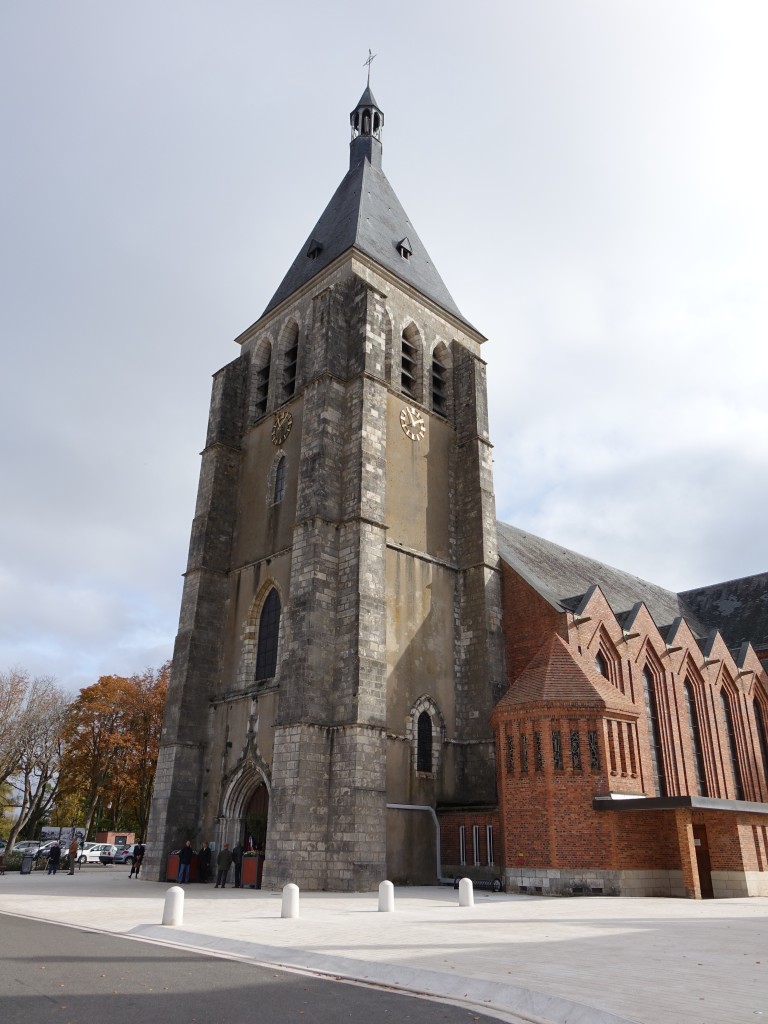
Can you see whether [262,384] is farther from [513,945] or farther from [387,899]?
[513,945]

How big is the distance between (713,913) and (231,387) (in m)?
23.3

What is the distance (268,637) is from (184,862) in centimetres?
686

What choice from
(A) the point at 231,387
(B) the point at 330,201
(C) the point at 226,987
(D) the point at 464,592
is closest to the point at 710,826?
(D) the point at 464,592

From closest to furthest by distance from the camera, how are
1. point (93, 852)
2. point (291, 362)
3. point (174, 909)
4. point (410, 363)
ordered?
point (174, 909) < point (410, 363) < point (291, 362) < point (93, 852)

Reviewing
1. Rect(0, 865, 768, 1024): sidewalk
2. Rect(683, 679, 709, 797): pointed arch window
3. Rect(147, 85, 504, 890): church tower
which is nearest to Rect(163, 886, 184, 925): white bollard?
Rect(0, 865, 768, 1024): sidewalk

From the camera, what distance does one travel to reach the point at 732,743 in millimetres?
32062

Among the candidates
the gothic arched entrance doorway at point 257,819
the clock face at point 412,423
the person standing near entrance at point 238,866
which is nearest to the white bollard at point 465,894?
the person standing near entrance at point 238,866

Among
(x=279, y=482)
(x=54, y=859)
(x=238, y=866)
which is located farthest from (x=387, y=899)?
(x=54, y=859)

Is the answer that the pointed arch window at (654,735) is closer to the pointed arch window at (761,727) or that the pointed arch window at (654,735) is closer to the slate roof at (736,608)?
the pointed arch window at (761,727)

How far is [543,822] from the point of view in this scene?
18750mm

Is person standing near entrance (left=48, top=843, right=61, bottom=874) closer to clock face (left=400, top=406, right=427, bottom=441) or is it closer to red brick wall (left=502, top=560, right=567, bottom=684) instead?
red brick wall (left=502, top=560, right=567, bottom=684)

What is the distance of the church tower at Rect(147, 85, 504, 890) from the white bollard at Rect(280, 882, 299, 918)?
632 cm

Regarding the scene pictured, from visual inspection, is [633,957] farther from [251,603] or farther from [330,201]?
[330,201]

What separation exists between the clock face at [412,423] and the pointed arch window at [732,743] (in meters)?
17.3
